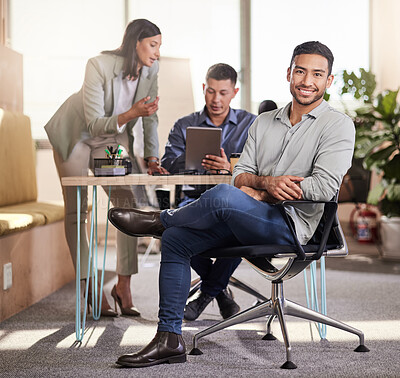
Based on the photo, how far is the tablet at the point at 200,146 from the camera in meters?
2.84

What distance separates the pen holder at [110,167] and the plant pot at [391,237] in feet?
9.59

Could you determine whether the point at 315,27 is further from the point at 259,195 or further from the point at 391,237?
the point at 259,195

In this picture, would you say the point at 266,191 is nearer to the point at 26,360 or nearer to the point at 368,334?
the point at 368,334

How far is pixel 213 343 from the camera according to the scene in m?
2.55

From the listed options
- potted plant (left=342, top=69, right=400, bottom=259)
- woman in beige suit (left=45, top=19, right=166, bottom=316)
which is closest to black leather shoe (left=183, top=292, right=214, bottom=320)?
woman in beige suit (left=45, top=19, right=166, bottom=316)

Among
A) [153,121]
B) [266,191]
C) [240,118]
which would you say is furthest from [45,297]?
[266,191]

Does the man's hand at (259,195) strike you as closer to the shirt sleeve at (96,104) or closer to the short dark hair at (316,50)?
the short dark hair at (316,50)

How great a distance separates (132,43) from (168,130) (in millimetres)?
520

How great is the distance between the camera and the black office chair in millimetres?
2146

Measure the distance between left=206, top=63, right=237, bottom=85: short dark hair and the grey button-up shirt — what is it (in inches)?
32.9

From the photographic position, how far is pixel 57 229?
3.82m

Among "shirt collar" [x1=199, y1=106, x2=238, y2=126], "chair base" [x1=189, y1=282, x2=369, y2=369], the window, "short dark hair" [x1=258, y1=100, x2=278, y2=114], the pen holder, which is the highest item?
the window

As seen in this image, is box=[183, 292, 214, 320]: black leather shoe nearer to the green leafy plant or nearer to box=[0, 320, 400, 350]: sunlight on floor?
box=[0, 320, 400, 350]: sunlight on floor

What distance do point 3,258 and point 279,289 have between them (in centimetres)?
143
